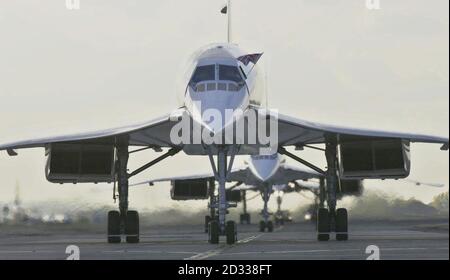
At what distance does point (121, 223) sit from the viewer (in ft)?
77.6

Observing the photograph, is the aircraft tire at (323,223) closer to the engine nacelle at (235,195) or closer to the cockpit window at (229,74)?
the cockpit window at (229,74)

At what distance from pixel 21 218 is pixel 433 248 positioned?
1041 centimetres

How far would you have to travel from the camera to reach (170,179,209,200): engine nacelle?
33.2m

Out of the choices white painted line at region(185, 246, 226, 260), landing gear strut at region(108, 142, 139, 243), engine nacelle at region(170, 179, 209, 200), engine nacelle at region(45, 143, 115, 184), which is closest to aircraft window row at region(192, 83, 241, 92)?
landing gear strut at region(108, 142, 139, 243)

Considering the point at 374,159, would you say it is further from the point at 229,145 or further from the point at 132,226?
the point at 132,226

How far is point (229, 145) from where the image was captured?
2114 centimetres

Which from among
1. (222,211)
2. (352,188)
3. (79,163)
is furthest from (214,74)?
(352,188)

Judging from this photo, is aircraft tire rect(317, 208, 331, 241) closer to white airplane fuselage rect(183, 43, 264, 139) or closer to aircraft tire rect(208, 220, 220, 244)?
white airplane fuselage rect(183, 43, 264, 139)

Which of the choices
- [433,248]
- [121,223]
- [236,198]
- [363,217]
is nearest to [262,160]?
[236,198]

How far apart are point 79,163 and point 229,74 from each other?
4.50m

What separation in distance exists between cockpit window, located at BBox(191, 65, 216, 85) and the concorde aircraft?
27 millimetres

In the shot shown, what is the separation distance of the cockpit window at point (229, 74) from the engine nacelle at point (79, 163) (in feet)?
13.1
